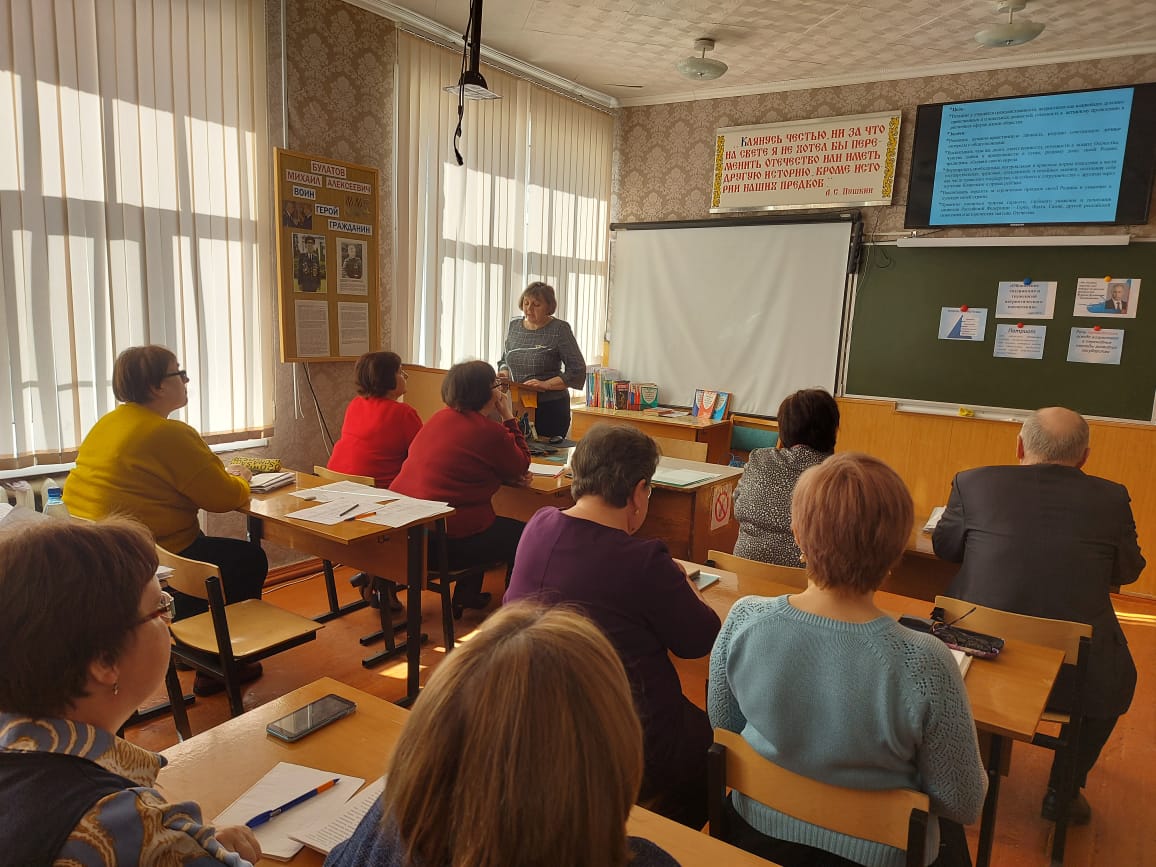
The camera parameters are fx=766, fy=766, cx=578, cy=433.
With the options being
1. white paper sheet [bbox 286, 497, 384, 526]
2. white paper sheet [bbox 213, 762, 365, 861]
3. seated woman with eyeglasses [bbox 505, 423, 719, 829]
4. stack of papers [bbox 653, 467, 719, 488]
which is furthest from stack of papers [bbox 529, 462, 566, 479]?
white paper sheet [bbox 213, 762, 365, 861]

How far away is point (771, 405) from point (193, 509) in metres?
4.19

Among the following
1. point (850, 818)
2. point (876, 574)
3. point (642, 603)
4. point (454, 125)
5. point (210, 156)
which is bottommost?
point (850, 818)

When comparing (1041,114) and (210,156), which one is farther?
(1041,114)

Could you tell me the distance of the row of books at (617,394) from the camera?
20.2 ft

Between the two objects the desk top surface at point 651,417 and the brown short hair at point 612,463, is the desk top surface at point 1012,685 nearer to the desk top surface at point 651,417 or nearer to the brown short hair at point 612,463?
the brown short hair at point 612,463

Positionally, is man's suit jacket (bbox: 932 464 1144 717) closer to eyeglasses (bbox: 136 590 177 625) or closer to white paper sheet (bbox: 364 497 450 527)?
white paper sheet (bbox: 364 497 450 527)

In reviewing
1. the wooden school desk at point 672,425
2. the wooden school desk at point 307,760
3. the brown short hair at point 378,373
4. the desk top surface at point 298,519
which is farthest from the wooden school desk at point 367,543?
the wooden school desk at point 672,425

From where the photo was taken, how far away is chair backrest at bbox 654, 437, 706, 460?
4031mm

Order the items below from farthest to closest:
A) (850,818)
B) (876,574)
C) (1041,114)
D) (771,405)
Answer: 1. (771,405)
2. (1041,114)
3. (876,574)
4. (850,818)

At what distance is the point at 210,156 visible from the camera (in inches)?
147

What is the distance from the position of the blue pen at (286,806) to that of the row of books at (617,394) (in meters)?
5.04

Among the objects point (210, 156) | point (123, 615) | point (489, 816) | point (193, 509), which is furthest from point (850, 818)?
point (210, 156)

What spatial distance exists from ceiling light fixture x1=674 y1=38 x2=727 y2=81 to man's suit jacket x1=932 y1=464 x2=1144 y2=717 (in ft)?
10.9

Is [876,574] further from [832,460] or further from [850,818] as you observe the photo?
[850,818]
